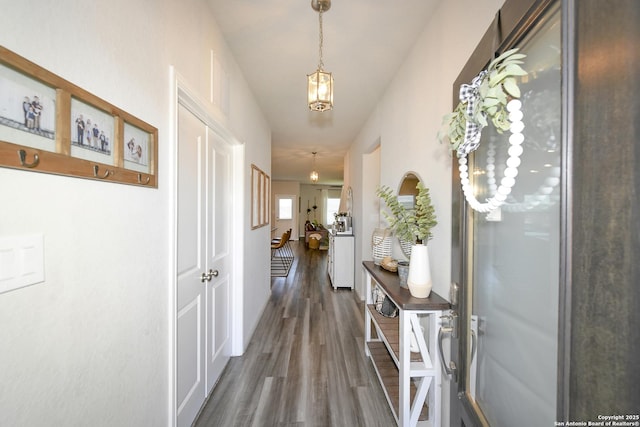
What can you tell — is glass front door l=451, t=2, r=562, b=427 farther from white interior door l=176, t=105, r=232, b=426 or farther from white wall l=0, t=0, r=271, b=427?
white interior door l=176, t=105, r=232, b=426

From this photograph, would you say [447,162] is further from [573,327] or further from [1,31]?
[1,31]

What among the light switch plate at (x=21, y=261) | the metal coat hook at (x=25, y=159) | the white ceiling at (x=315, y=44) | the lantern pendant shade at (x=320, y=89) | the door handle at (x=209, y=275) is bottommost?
the door handle at (x=209, y=275)

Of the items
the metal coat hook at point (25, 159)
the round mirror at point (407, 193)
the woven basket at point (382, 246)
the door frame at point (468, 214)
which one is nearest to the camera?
the door frame at point (468, 214)

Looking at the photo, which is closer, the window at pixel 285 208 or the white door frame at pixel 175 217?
the white door frame at pixel 175 217

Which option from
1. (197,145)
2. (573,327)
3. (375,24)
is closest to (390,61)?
(375,24)

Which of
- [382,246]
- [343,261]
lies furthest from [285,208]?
[382,246]

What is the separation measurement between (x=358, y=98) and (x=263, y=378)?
3024mm

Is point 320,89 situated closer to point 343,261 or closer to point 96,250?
point 96,250

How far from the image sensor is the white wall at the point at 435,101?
1.31m

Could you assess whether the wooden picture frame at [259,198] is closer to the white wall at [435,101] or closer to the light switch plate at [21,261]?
the white wall at [435,101]

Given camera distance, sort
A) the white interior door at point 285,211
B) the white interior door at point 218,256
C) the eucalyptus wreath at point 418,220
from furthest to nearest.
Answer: the white interior door at point 285,211 < the white interior door at point 218,256 < the eucalyptus wreath at point 418,220

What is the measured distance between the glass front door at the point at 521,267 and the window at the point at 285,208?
1037 cm

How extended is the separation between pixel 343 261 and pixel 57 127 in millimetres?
4130

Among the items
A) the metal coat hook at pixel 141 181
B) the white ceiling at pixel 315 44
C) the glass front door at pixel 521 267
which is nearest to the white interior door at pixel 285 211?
the white ceiling at pixel 315 44
